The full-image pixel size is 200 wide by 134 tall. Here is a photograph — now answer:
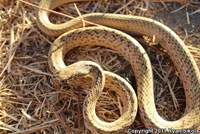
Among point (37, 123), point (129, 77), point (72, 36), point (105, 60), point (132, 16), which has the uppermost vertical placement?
point (132, 16)

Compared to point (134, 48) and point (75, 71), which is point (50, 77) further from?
point (134, 48)

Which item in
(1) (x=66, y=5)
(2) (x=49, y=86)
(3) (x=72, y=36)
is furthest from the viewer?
(1) (x=66, y=5)

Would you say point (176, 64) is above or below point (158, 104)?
above

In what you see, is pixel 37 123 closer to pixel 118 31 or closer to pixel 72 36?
pixel 72 36

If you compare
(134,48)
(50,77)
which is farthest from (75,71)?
(134,48)

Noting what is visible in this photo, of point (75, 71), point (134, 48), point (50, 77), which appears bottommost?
point (50, 77)

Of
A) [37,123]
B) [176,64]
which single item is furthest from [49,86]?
[176,64]

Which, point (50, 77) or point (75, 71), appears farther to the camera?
point (50, 77)
